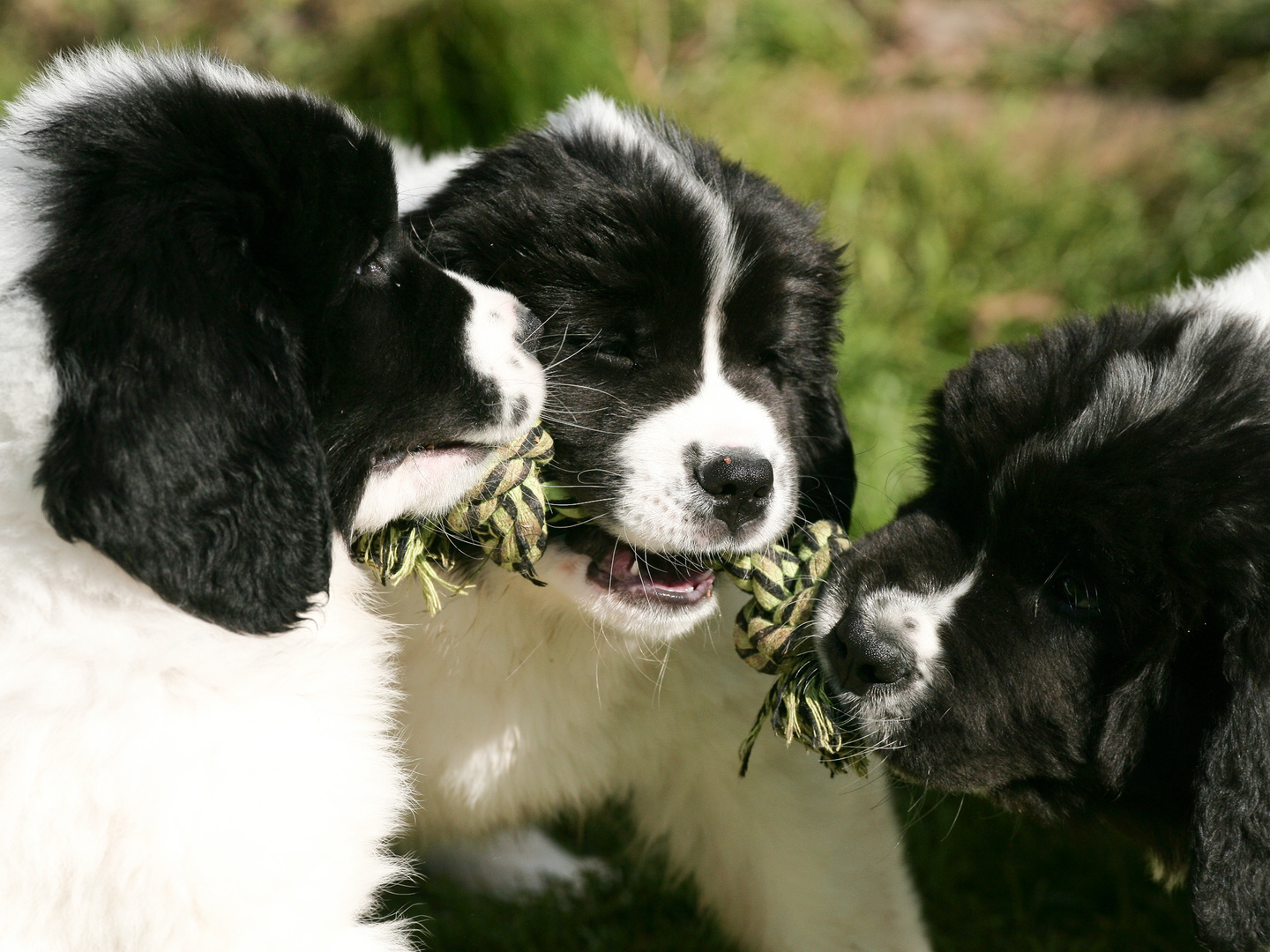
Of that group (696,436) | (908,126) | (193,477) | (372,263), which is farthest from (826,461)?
(908,126)

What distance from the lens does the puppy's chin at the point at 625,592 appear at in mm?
2861

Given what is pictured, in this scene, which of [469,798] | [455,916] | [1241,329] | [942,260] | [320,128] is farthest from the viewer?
[942,260]

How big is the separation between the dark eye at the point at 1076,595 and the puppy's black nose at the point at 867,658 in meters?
0.34

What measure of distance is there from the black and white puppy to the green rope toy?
0.38ft

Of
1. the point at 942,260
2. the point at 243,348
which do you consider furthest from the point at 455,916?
the point at 942,260

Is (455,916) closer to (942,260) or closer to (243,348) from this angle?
(243,348)

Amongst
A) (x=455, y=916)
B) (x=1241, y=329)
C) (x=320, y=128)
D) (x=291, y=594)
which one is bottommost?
(x=455, y=916)

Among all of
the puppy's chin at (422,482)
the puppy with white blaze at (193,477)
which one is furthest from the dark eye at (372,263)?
the puppy's chin at (422,482)

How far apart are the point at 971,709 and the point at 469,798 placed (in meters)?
1.29

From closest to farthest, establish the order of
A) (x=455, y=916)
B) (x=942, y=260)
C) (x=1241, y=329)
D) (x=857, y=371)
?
(x=1241, y=329) < (x=455, y=916) < (x=857, y=371) < (x=942, y=260)

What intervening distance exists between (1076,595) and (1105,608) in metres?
0.06

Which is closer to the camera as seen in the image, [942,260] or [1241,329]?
[1241,329]

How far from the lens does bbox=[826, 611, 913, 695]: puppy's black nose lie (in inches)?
102

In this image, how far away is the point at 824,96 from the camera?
709 cm
